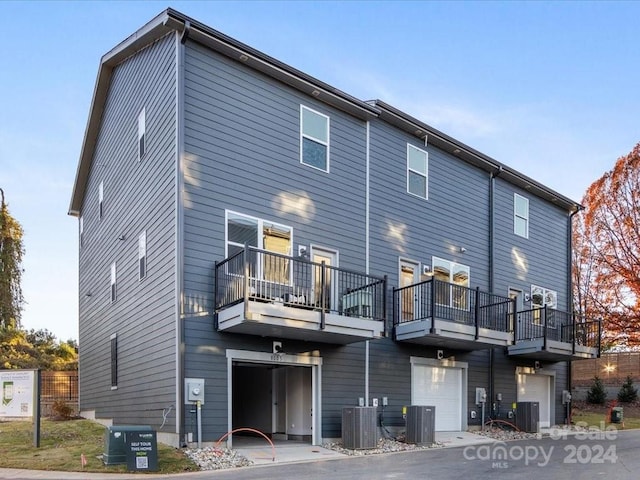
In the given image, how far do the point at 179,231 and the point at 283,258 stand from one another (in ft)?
6.80

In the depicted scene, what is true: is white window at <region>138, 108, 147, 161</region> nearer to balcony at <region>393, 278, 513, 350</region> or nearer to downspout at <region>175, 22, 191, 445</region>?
downspout at <region>175, 22, 191, 445</region>

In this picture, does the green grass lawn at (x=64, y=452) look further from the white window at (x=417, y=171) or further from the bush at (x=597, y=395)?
the bush at (x=597, y=395)

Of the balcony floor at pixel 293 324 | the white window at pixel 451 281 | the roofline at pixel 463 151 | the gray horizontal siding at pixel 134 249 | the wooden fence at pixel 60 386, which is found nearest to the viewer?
the balcony floor at pixel 293 324

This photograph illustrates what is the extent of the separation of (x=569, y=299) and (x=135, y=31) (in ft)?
56.0

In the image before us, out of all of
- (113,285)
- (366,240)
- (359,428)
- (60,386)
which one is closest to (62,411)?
(113,285)

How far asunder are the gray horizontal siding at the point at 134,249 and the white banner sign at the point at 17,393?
2.27 meters

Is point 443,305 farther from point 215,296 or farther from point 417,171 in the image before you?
point 215,296

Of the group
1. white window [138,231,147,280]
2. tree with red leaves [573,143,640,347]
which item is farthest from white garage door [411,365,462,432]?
tree with red leaves [573,143,640,347]

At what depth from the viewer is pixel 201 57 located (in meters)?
12.4

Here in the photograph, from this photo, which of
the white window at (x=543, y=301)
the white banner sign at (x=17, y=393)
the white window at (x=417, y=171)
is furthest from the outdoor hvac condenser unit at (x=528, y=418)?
the white banner sign at (x=17, y=393)

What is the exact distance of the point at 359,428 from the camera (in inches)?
498

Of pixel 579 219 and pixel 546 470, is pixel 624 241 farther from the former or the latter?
pixel 546 470

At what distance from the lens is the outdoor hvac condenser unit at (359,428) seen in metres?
12.6

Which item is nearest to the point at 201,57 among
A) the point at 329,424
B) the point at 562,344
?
the point at 329,424
